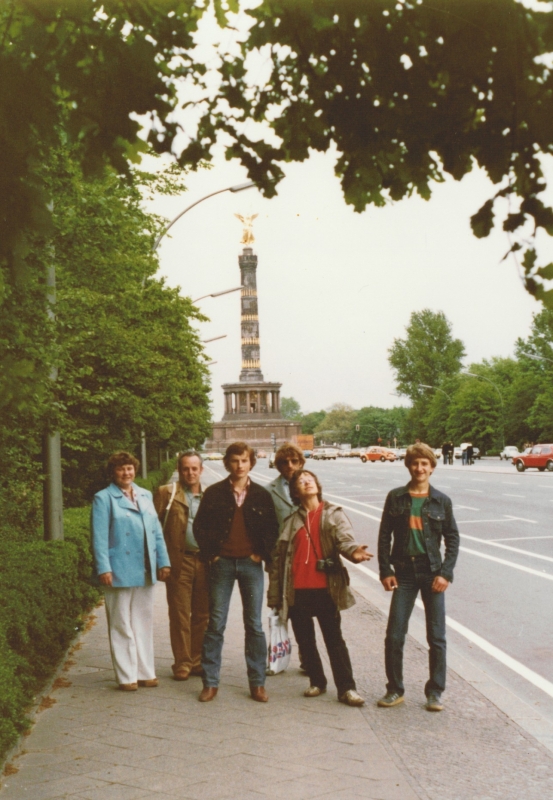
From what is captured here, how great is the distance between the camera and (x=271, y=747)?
554 cm

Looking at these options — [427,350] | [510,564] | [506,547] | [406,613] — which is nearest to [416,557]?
[406,613]

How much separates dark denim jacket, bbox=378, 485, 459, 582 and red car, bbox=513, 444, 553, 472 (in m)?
44.0

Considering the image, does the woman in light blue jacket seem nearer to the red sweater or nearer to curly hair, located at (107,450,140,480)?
curly hair, located at (107,450,140,480)

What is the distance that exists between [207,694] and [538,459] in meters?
44.8

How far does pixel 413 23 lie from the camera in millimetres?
3758

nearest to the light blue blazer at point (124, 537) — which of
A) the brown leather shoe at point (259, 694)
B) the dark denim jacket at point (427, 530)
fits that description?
the brown leather shoe at point (259, 694)

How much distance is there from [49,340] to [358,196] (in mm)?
4133

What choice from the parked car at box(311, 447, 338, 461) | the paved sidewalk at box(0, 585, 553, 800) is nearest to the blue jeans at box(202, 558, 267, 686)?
the paved sidewalk at box(0, 585, 553, 800)

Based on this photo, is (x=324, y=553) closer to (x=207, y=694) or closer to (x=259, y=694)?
(x=259, y=694)

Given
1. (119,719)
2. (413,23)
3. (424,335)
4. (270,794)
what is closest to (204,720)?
(119,719)

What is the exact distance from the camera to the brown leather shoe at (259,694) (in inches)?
262

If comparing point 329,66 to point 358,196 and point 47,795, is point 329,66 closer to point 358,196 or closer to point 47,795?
point 358,196

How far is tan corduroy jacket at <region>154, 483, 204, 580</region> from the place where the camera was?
7.68 m

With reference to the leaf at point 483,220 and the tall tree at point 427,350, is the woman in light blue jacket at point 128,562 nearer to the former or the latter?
the leaf at point 483,220
